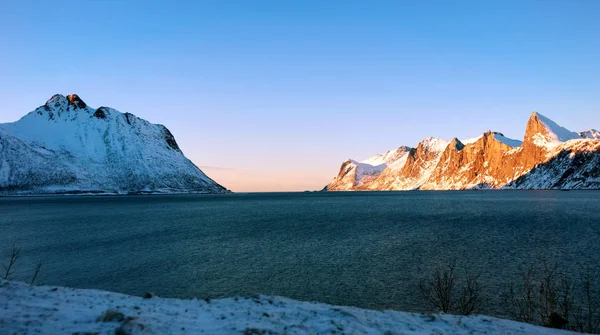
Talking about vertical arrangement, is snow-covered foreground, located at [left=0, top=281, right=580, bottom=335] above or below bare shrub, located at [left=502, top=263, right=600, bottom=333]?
above

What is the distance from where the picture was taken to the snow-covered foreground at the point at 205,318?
13.4m

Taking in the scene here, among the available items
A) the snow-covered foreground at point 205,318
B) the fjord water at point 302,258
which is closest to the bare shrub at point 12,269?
the fjord water at point 302,258

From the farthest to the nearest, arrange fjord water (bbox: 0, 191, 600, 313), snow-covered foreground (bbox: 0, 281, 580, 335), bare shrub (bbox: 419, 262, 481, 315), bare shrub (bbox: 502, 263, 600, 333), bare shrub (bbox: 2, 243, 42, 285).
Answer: fjord water (bbox: 0, 191, 600, 313) < bare shrub (bbox: 2, 243, 42, 285) < bare shrub (bbox: 419, 262, 481, 315) < bare shrub (bbox: 502, 263, 600, 333) < snow-covered foreground (bbox: 0, 281, 580, 335)

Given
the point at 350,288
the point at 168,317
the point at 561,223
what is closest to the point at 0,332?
the point at 168,317

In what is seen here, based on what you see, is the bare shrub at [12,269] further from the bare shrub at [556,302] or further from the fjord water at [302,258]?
the bare shrub at [556,302]

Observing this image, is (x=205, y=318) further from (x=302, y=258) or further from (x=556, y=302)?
(x=302, y=258)

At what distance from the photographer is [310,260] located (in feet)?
134

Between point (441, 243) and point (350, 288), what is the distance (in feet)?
88.8

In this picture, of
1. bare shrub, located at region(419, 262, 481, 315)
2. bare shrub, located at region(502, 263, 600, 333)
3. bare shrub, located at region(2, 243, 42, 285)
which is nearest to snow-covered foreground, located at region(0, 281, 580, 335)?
bare shrub, located at region(502, 263, 600, 333)

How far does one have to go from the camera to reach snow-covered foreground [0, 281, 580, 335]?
13.4 meters

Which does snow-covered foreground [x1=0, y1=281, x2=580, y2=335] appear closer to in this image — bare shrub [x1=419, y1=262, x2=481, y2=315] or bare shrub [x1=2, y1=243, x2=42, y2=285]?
bare shrub [x1=2, y1=243, x2=42, y2=285]

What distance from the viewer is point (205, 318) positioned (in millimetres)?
15531

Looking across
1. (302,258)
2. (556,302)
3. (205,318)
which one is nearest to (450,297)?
(556,302)

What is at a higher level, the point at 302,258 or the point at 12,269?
the point at 302,258
